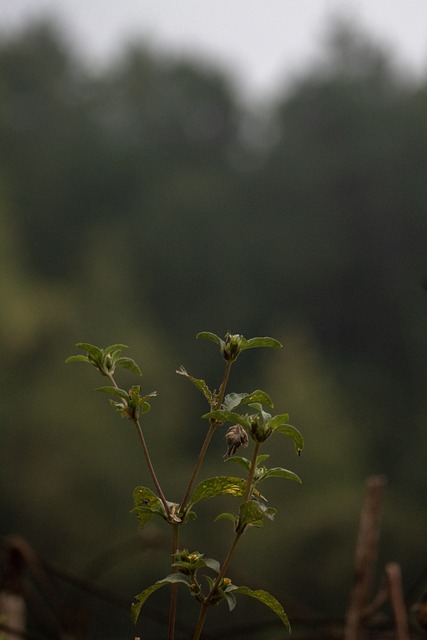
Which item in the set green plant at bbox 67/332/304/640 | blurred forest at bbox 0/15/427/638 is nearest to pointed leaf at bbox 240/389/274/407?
green plant at bbox 67/332/304/640

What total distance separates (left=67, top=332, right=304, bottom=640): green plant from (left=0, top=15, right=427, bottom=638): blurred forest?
6.31 meters

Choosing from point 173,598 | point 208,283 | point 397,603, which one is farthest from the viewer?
point 208,283

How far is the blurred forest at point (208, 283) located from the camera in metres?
7.11

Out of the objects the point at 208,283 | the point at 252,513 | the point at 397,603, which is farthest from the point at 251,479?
the point at 208,283

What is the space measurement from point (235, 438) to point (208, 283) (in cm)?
930

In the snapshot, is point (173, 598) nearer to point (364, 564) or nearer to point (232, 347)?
point (232, 347)

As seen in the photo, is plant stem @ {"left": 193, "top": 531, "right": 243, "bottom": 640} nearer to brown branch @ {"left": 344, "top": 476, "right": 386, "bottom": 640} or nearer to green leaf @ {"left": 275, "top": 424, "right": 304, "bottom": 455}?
green leaf @ {"left": 275, "top": 424, "right": 304, "bottom": 455}

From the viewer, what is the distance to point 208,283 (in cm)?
951

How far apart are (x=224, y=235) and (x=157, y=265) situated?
2.74ft

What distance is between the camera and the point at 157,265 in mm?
9578

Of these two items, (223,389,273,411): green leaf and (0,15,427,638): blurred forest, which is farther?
(0,15,427,638): blurred forest

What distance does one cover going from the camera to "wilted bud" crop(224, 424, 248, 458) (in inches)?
8.6

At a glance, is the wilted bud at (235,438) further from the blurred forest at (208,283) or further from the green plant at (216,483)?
the blurred forest at (208,283)

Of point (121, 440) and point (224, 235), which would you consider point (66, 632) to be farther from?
point (224, 235)
